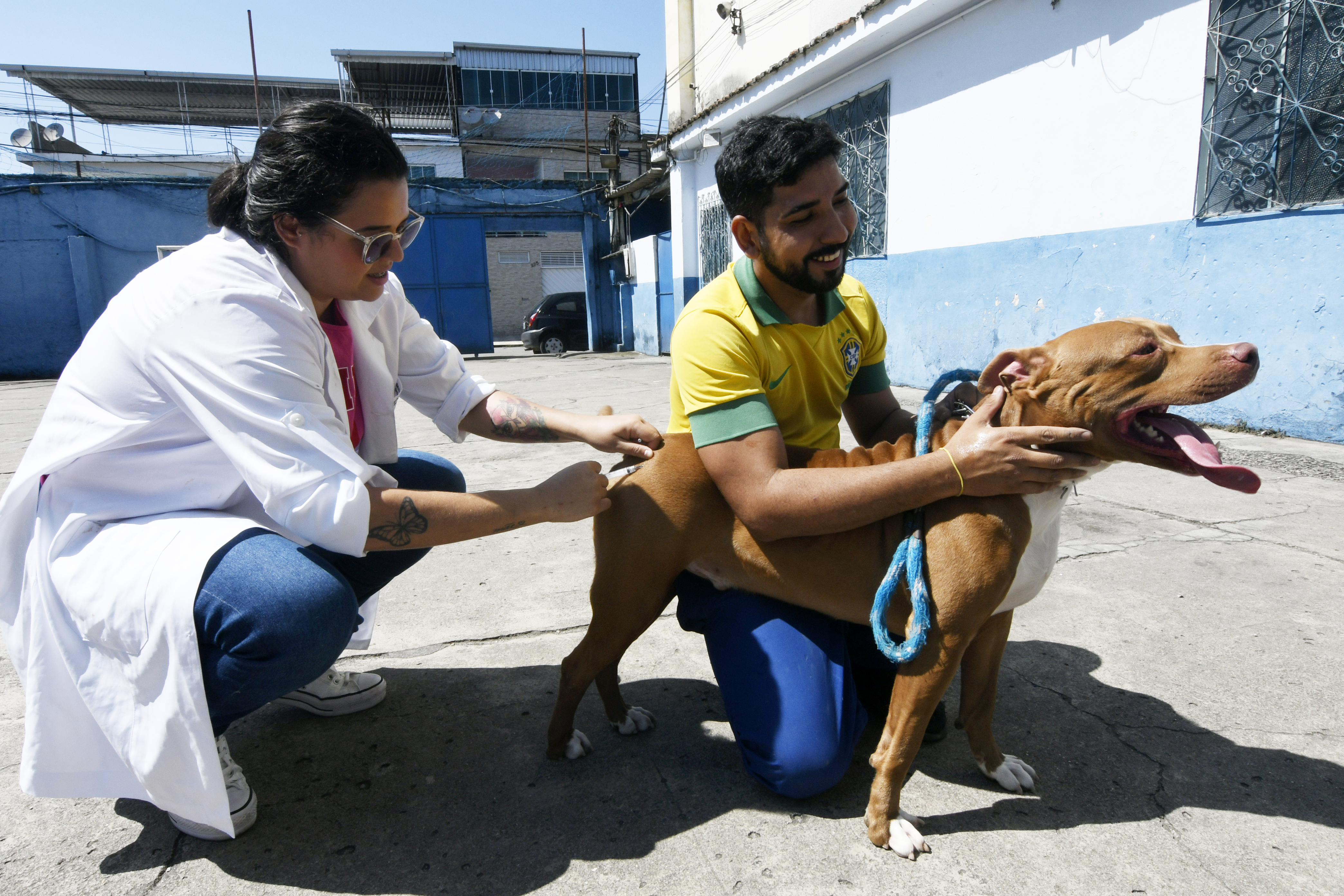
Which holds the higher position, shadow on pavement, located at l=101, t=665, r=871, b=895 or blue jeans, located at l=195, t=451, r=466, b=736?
blue jeans, located at l=195, t=451, r=466, b=736

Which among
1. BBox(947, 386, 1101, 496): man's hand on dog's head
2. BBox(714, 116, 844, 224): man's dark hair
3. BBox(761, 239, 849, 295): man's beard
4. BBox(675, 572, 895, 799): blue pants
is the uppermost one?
BBox(714, 116, 844, 224): man's dark hair

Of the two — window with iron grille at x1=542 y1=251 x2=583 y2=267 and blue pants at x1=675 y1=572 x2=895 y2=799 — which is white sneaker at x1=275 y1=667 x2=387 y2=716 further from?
window with iron grille at x1=542 y1=251 x2=583 y2=267

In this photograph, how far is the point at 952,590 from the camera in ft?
6.06

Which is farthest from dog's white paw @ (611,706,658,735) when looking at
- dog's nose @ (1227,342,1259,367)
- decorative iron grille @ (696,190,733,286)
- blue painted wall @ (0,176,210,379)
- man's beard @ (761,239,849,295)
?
blue painted wall @ (0,176,210,379)

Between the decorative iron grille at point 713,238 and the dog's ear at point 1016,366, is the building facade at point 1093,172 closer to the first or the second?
the decorative iron grille at point 713,238

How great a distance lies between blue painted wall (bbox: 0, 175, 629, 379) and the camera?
16.7 metres

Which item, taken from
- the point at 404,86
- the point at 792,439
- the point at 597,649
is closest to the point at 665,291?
the point at 792,439

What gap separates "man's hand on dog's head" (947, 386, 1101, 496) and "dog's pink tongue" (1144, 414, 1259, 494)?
179 mm

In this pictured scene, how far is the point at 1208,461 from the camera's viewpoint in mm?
1699

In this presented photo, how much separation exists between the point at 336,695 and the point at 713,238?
1245cm

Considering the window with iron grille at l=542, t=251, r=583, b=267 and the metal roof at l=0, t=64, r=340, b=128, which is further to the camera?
the window with iron grille at l=542, t=251, r=583, b=267

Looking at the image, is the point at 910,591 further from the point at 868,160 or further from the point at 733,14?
the point at 733,14

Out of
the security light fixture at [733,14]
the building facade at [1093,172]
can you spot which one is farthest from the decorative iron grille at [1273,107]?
the security light fixture at [733,14]

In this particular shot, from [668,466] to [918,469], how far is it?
66 centimetres
